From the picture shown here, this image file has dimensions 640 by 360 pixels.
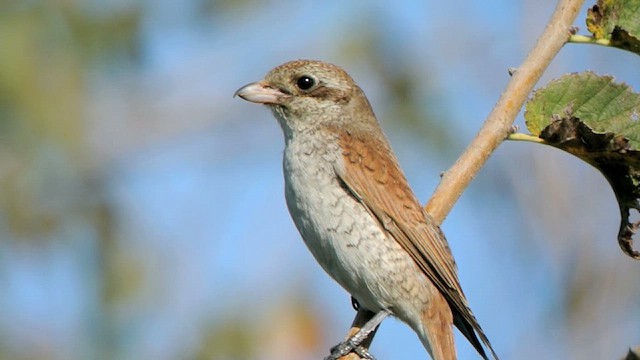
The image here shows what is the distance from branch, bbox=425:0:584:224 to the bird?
1.98ft

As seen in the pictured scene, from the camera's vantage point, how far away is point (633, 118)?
3645 mm

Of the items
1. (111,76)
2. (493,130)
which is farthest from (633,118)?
(111,76)

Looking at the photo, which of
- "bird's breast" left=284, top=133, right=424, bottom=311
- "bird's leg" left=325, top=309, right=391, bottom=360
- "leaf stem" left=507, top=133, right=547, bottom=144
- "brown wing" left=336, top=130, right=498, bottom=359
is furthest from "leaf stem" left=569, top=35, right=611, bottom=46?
"bird's leg" left=325, top=309, right=391, bottom=360

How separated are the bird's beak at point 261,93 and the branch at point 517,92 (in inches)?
50.5

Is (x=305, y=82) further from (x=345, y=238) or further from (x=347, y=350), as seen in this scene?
(x=347, y=350)

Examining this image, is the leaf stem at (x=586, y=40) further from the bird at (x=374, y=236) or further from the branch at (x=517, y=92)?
the bird at (x=374, y=236)

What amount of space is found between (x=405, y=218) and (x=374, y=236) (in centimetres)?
16

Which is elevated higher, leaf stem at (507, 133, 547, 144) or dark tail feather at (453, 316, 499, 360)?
leaf stem at (507, 133, 547, 144)

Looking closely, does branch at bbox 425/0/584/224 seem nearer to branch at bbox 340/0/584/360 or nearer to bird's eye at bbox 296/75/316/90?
branch at bbox 340/0/584/360

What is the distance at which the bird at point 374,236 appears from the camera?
4.48 m

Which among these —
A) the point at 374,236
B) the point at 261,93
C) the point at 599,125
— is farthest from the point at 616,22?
the point at 261,93

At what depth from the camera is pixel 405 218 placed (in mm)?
4496

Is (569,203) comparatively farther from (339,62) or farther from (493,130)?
(493,130)

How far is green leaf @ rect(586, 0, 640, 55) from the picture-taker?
12.0 feet
